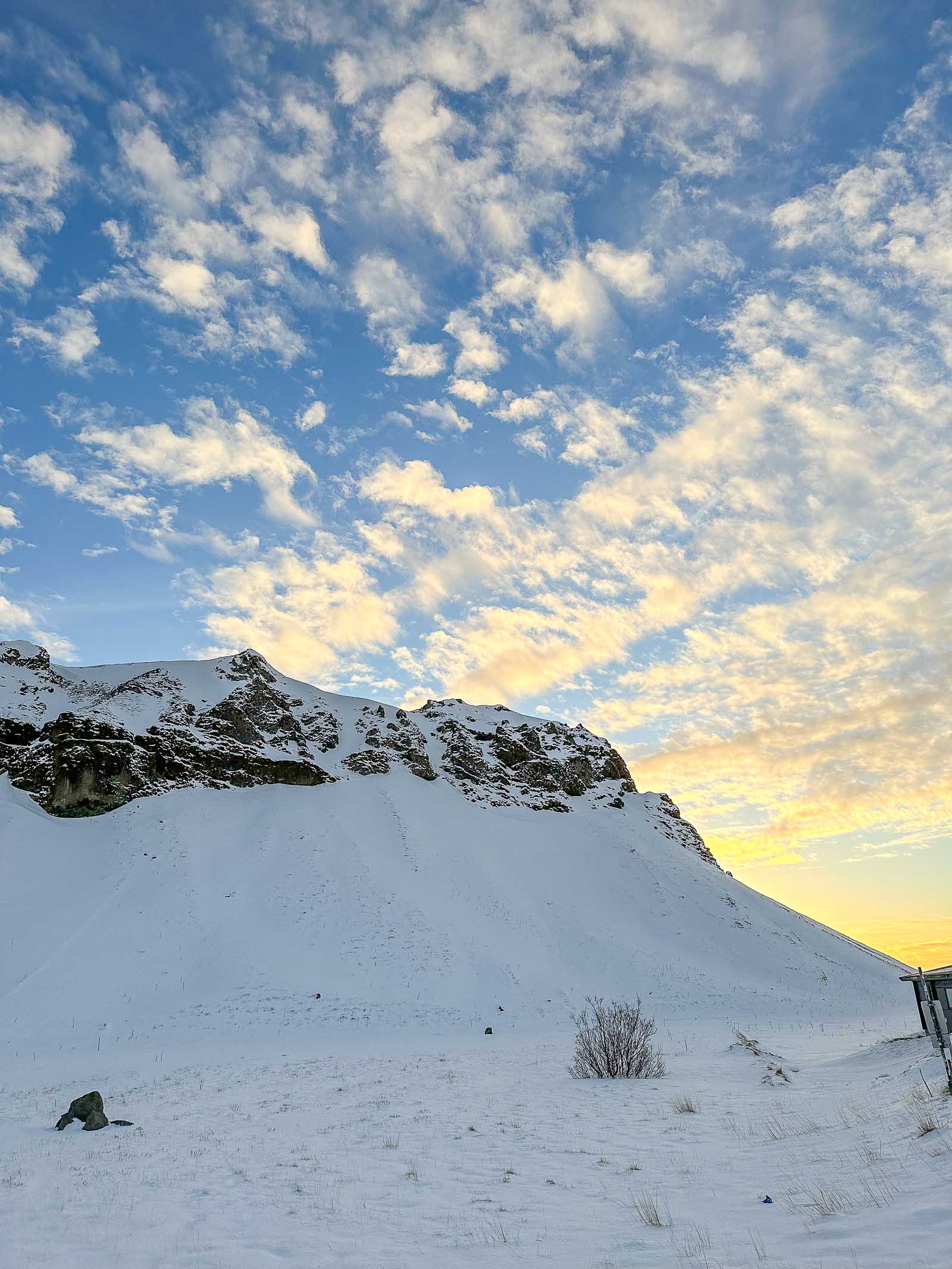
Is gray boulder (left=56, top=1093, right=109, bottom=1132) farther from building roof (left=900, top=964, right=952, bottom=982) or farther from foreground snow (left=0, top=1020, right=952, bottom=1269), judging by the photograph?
building roof (left=900, top=964, right=952, bottom=982)

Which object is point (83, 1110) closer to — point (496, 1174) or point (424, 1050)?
point (496, 1174)

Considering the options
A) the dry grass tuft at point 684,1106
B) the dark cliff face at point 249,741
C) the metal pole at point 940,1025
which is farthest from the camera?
the dark cliff face at point 249,741

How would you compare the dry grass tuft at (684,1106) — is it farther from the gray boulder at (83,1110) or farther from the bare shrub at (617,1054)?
the gray boulder at (83,1110)

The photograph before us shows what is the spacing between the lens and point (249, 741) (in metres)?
61.4

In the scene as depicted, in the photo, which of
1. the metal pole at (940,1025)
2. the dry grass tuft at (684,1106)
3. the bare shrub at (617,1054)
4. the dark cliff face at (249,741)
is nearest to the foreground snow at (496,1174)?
the dry grass tuft at (684,1106)

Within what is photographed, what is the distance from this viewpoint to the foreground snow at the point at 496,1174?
647 cm

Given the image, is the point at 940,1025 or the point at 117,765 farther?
the point at 117,765

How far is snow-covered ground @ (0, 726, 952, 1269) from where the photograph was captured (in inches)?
284

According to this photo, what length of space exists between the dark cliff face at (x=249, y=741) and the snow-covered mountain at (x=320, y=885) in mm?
242

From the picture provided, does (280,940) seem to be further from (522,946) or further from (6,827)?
(6,827)

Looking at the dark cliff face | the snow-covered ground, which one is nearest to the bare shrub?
the snow-covered ground

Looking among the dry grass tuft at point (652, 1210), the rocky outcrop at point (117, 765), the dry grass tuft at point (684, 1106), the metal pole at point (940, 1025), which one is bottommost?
the dry grass tuft at point (684, 1106)

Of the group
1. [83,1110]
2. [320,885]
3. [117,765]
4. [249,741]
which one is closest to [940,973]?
[83,1110]

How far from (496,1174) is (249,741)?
55459 mm
